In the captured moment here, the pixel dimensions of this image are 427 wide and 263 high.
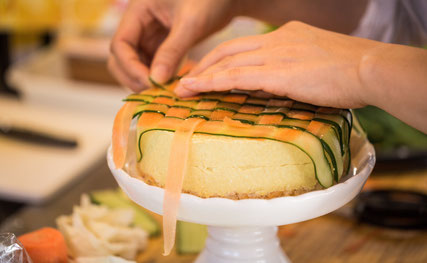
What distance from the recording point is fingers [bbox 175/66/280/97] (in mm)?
673

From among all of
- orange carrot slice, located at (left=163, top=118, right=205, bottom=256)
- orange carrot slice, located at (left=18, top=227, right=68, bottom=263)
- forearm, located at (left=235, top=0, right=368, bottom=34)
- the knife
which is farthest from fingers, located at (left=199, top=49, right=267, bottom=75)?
the knife

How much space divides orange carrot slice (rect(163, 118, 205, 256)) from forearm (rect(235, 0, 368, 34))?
69cm

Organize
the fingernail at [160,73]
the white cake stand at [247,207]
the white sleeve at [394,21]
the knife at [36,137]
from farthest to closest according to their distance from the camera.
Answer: the knife at [36,137] → the white sleeve at [394,21] → the fingernail at [160,73] → the white cake stand at [247,207]

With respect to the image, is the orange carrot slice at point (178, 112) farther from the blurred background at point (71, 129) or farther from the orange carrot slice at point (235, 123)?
the blurred background at point (71, 129)

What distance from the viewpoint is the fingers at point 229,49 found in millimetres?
735

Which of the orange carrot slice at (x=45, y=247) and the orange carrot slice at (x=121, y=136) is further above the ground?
the orange carrot slice at (x=121, y=136)

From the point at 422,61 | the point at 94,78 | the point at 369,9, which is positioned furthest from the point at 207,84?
the point at 94,78

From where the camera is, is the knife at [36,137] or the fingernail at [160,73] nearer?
the fingernail at [160,73]

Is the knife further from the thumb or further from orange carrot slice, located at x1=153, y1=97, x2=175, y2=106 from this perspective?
orange carrot slice, located at x1=153, y1=97, x2=175, y2=106

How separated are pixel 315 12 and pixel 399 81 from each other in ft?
2.31

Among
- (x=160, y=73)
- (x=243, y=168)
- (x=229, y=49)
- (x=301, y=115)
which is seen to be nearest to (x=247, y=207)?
(x=243, y=168)

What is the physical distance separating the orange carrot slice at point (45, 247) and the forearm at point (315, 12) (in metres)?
0.75

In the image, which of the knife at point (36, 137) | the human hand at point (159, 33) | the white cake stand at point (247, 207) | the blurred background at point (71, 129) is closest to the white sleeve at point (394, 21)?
the blurred background at point (71, 129)

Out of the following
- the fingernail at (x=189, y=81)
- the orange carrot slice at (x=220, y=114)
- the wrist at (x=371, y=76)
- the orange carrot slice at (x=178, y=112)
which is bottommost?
the orange carrot slice at (x=178, y=112)
